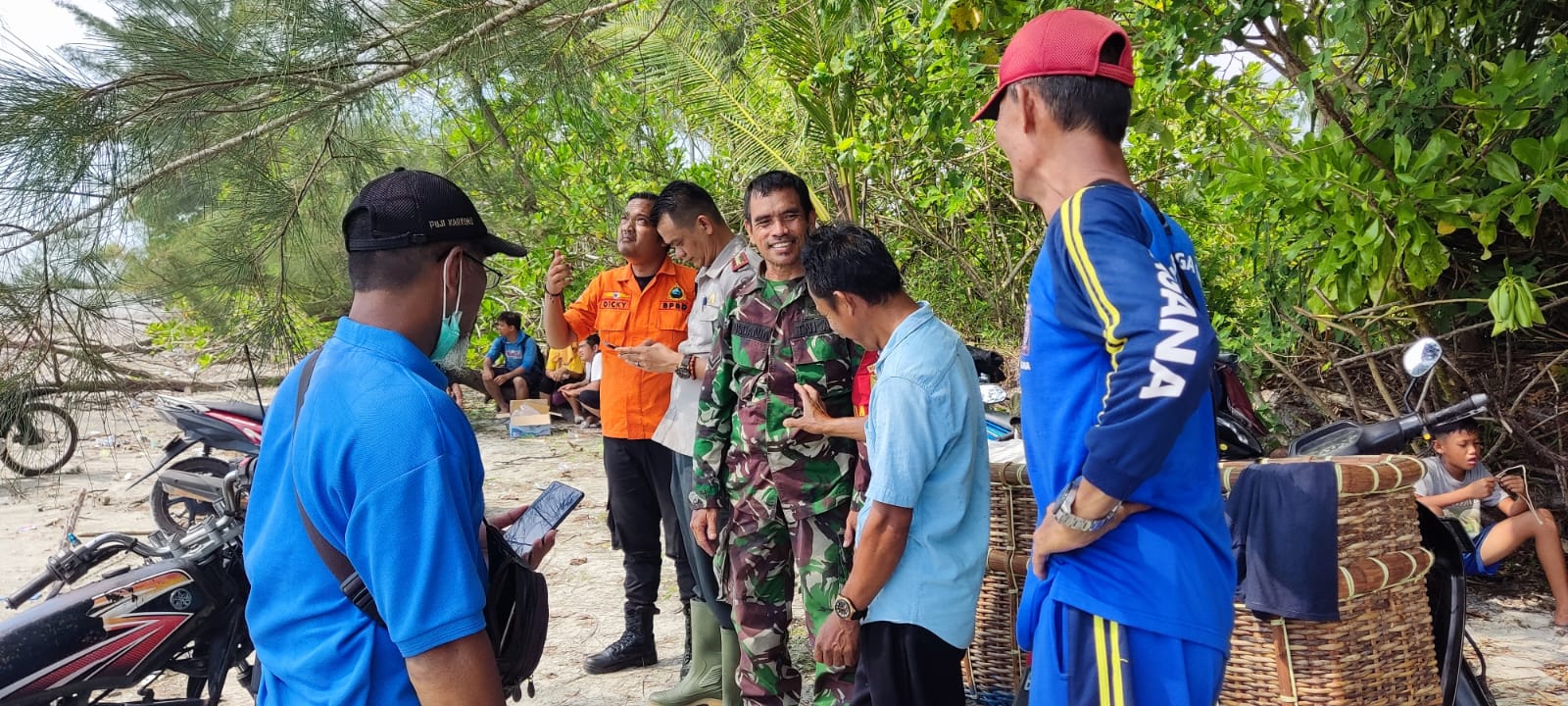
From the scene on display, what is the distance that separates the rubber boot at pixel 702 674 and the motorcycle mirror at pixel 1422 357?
246 centimetres

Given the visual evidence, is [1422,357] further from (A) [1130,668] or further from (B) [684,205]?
(B) [684,205]

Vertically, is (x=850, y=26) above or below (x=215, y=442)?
above

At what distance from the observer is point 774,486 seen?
3309 mm

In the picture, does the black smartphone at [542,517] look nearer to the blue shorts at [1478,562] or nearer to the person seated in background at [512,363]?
the blue shorts at [1478,562]

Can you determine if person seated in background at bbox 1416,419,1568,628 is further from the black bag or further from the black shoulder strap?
the black shoulder strap

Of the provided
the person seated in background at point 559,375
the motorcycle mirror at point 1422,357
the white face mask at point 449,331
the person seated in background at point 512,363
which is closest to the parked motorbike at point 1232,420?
the motorcycle mirror at point 1422,357

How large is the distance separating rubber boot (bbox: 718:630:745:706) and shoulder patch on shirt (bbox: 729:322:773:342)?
3.82ft

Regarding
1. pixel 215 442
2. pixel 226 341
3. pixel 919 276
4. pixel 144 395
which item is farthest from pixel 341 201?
pixel 919 276

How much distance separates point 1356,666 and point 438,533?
234cm

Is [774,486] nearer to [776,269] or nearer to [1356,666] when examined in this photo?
[776,269]

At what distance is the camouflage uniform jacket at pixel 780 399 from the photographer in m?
3.25

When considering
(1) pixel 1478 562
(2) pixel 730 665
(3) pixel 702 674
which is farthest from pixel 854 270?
(1) pixel 1478 562

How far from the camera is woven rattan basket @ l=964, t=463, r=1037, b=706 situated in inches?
134

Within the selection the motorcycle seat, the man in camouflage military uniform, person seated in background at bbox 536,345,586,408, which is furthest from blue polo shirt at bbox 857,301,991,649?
person seated in background at bbox 536,345,586,408
